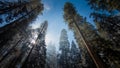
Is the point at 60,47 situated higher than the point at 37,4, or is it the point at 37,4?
the point at 37,4

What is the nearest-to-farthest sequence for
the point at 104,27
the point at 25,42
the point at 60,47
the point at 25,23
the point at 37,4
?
the point at 104,27 → the point at 25,23 → the point at 37,4 → the point at 25,42 → the point at 60,47

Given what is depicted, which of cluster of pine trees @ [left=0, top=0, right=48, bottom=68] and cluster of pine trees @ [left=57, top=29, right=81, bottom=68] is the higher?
cluster of pine trees @ [left=0, top=0, right=48, bottom=68]

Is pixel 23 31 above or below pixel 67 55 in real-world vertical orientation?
above

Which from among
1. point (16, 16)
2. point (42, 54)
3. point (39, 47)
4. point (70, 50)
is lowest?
point (70, 50)

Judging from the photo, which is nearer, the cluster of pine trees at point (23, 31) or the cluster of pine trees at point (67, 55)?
the cluster of pine trees at point (23, 31)

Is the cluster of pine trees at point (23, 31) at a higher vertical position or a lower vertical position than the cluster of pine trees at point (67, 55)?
higher

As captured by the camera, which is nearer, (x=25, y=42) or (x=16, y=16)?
(x=16, y=16)

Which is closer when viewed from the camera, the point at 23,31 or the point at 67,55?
the point at 23,31

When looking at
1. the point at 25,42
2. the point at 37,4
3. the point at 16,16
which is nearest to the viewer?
the point at 16,16

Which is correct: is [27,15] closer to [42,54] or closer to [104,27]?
[42,54]

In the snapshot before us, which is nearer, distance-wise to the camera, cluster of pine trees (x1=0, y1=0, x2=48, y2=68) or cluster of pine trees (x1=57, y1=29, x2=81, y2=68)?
cluster of pine trees (x1=0, y1=0, x2=48, y2=68)

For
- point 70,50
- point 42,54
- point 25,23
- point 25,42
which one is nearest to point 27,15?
point 25,23

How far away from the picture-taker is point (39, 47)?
25016mm

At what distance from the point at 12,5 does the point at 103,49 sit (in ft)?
52.6
